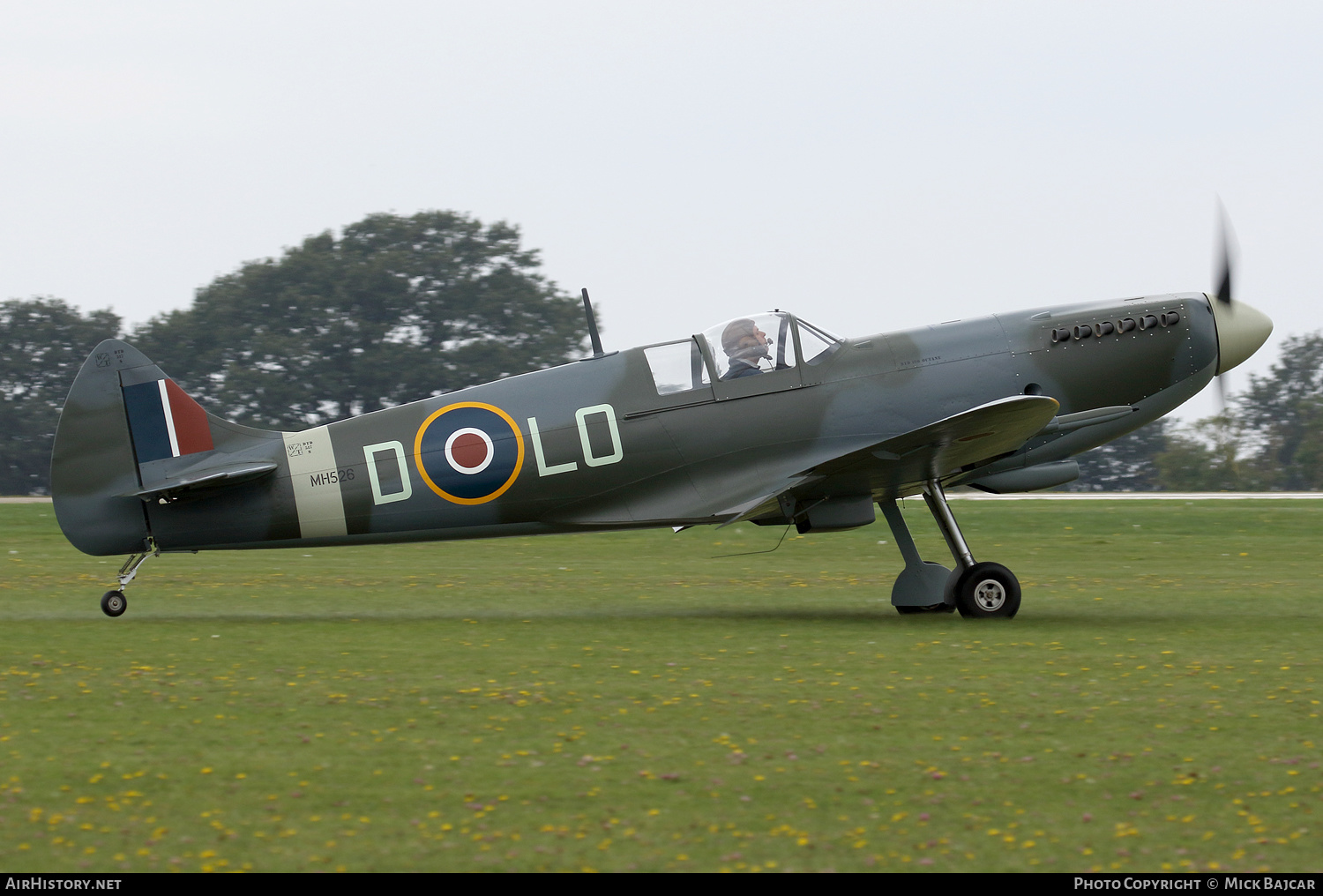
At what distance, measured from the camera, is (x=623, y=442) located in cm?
1062

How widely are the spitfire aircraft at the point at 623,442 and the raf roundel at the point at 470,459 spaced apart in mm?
14

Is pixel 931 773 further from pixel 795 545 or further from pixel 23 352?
pixel 23 352

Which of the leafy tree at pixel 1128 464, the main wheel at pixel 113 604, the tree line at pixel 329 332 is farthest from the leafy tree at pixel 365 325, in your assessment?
the main wheel at pixel 113 604

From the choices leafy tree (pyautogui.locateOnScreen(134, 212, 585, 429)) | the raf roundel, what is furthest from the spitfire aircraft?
leafy tree (pyautogui.locateOnScreen(134, 212, 585, 429))

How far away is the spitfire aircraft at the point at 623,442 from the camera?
10523 millimetres

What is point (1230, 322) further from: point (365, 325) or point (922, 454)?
point (365, 325)

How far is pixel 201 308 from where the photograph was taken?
197 feet

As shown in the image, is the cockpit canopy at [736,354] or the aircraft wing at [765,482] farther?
the cockpit canopy at [736,354]

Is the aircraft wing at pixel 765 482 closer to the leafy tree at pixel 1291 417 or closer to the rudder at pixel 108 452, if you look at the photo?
the rudder at pixel 108 452

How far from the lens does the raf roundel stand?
10547 mm

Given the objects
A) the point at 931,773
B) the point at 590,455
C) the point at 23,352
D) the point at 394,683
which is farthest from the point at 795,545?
the point at 23,352

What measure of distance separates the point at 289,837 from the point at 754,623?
20.6 ft

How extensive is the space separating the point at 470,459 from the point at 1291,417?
56536 mm

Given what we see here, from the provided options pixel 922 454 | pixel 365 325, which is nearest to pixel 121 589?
pixel 922 454
